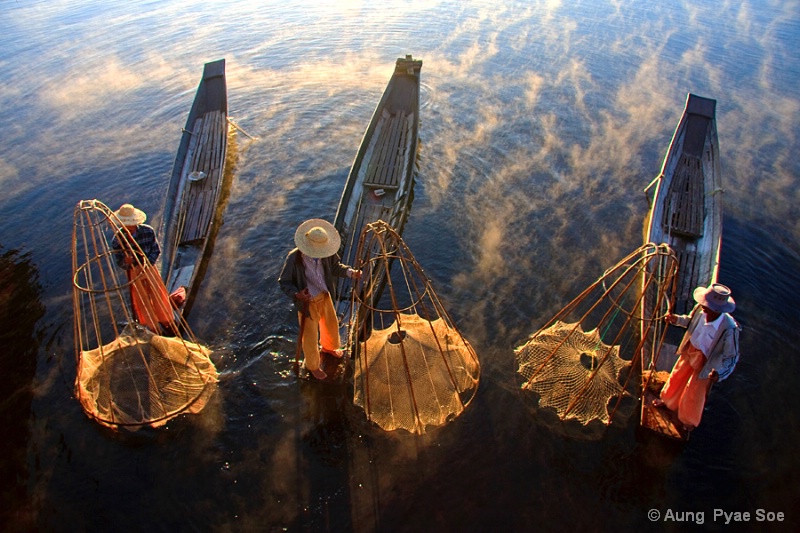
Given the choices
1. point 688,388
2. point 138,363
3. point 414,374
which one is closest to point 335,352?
point 414,374

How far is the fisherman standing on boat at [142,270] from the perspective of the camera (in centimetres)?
486

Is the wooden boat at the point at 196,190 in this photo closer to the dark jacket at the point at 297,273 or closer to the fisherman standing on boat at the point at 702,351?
the dark jacket at the point at 297,273

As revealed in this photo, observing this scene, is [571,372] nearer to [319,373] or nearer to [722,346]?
[722,346]

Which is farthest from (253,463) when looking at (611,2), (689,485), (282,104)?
(611,2)

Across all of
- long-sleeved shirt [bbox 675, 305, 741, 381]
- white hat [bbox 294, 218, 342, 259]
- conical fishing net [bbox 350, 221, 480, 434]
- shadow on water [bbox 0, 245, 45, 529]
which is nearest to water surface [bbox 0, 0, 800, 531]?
shadow on water [bbox 0, 245, 45, 529]

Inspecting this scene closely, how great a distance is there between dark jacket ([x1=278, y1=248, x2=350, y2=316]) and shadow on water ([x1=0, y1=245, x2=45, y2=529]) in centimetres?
311

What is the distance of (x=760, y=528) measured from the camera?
14.3 ft

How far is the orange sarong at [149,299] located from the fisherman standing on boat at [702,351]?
4989mm

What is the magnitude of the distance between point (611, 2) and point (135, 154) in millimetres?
19982

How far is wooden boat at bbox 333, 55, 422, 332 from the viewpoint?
22.9ft

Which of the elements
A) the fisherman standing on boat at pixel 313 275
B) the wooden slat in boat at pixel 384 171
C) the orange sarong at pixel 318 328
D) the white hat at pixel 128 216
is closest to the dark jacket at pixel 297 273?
the fisherman standing on boat at pixel 313 275

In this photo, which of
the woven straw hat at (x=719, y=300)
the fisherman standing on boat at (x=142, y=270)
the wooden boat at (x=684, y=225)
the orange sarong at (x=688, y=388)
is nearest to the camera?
the woven straw hat at (x=719, y=300)

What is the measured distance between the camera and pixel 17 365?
5688 mm

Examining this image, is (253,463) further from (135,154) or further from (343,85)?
(343,85)
